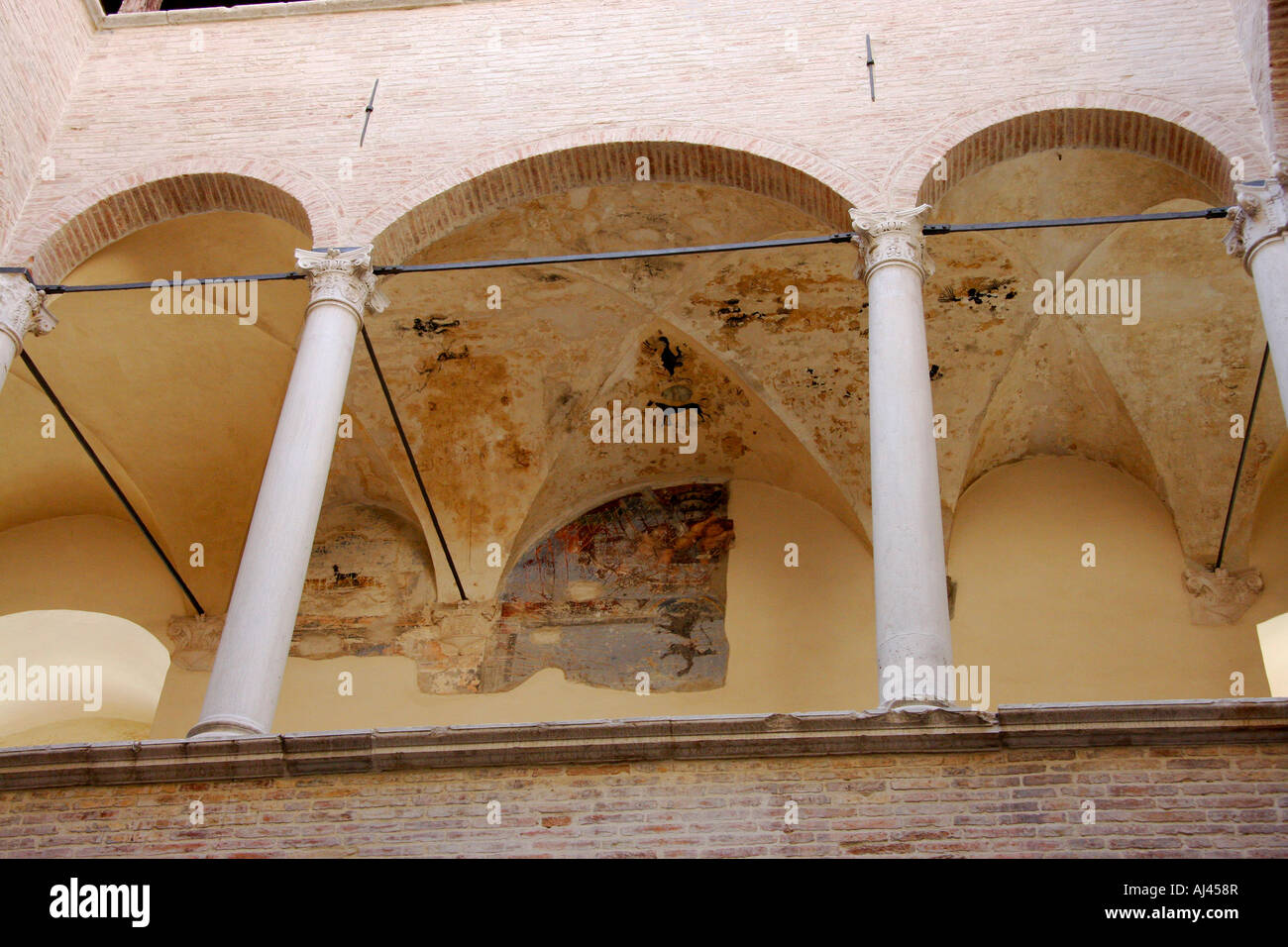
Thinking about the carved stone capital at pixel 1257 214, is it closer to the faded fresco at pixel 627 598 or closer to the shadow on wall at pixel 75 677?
the faded fresco at pixel 627 598

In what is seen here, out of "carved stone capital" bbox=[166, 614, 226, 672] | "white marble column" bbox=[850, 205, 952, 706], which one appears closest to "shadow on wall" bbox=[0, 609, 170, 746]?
"carved stone capital" bbox=[166, 614, 226, 672]

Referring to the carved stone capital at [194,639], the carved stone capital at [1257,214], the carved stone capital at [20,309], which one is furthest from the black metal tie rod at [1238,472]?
the carved stone capital at [20,309]

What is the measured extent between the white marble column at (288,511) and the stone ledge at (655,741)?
12.3 inches

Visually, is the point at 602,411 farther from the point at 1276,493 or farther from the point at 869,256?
the point at 1276,493

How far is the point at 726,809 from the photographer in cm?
493

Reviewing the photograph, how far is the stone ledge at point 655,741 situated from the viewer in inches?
191

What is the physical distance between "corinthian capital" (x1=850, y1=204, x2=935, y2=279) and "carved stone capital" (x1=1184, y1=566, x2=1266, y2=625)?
132 inches

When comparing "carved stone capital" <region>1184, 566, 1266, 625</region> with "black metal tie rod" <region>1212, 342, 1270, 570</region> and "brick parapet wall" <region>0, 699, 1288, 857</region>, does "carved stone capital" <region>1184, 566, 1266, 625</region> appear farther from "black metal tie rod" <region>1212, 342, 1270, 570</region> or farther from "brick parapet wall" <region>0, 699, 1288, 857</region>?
"brick parapet wall" <region>0, 699, 1288, 857</region>

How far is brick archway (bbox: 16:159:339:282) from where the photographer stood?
8062 millimetres

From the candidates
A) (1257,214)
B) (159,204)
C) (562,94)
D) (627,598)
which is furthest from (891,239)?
(159,204)

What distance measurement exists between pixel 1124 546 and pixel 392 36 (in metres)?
6.09

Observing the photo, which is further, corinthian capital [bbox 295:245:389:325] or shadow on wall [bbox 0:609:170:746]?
shadow on wall [bbox 0:609:170:746]

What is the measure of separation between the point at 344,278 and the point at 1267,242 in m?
4.80

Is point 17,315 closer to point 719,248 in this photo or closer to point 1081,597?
point 719,248
